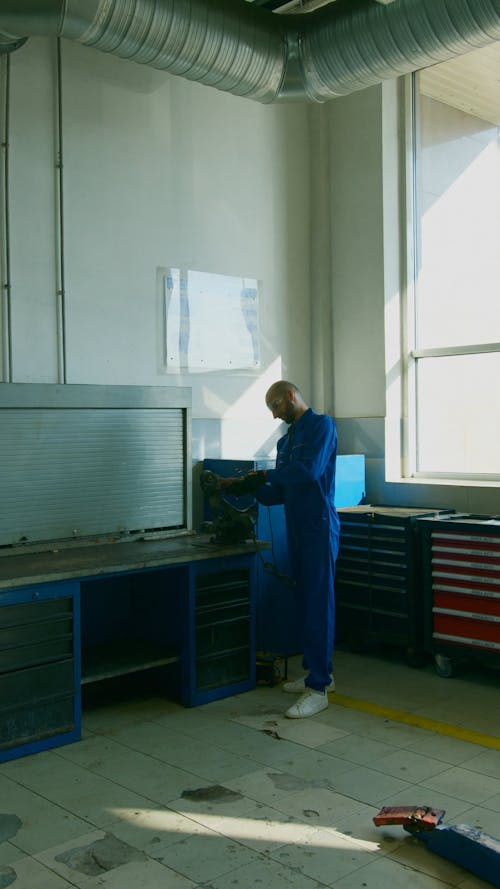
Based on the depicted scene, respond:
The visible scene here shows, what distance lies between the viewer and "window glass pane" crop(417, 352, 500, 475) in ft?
14.6

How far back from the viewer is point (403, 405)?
4785mm

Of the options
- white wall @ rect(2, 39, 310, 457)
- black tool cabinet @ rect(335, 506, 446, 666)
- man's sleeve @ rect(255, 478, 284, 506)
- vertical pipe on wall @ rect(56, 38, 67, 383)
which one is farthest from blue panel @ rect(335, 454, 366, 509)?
vertical pipe on wall @ rect(56, 38, 67, 383)

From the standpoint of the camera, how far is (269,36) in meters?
3.60

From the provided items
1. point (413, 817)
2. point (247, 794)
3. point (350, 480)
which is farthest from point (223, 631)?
point (413, 817)

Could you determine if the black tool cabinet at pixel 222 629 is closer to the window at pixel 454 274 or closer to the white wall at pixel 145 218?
the white wall at pixel 145 218

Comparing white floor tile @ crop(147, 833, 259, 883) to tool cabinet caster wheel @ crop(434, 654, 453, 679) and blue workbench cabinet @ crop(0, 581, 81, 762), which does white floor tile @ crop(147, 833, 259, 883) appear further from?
tool cabinet caster wheel @ crop(434, 654, 453, 679)

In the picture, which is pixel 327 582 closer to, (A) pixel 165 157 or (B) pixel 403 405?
(B) pixel 403 405

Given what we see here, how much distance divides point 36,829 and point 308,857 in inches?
32.3

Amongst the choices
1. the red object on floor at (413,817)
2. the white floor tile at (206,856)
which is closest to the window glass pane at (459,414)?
the red object on floor at (413,817)

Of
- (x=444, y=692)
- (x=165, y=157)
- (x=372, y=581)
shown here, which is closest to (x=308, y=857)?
(x=444, y=692)

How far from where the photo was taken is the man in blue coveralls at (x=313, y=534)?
3498mm

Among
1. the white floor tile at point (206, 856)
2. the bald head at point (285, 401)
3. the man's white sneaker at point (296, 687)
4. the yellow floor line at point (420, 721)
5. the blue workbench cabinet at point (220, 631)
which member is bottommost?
the white floor tile at point (206, 856)

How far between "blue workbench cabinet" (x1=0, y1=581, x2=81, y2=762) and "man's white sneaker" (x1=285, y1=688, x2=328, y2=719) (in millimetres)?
877

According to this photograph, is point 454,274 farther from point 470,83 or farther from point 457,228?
point 470,83
